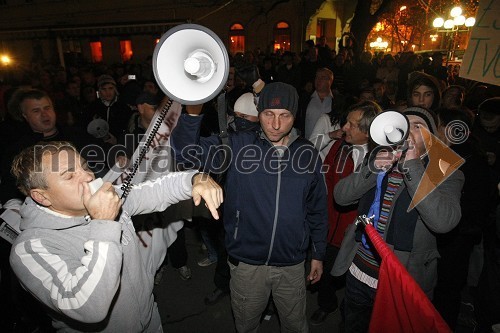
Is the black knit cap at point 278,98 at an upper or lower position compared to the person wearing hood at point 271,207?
upper

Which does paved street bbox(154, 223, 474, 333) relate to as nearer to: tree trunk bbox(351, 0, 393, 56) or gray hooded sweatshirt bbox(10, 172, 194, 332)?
gray hooded sweatshirt bbox(10, 172, 194, 332)

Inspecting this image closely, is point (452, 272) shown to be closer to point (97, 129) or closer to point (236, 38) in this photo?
point (97, 129)

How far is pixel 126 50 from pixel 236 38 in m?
8.34

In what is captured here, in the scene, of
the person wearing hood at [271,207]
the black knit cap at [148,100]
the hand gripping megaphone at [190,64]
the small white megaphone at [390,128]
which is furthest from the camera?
the black knit cap at [148,100]

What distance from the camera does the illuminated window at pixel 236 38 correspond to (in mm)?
19516

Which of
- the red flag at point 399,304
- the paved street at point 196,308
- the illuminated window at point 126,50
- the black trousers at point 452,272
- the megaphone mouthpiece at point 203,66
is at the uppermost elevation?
the illuminated window at point 126,50

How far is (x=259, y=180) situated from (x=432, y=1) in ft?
87.7

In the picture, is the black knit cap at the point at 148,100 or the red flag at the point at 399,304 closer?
the red flag at the point at 399,304

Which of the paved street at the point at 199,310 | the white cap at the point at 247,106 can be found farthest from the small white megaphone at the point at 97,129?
the paved street at the point at 199,310

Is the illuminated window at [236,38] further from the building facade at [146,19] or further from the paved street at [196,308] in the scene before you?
the paved street at [196,308]

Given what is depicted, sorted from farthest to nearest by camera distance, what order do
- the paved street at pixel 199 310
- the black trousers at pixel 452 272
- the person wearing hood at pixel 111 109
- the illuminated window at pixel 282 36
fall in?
the illuminated window at pixel 282 36
the person wearing hood at pixel 111 109
the paved street at pixel 199 310
the black trousers at pixel 452 272

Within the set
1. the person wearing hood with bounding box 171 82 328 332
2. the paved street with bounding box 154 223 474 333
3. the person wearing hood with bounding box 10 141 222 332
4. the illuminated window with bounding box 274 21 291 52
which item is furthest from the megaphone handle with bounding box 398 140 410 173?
the illuminated window with bounding box 274 21 291 52

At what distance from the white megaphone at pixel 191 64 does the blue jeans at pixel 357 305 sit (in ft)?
5.99

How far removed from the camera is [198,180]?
1.88 metres
